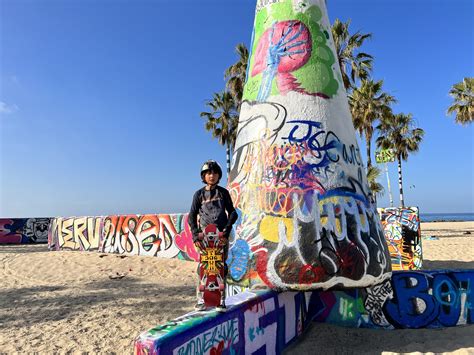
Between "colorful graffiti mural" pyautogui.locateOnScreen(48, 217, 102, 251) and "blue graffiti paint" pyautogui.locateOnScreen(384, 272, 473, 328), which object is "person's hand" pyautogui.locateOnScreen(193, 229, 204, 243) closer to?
"blue graffiti paint" pyautogui.locateOnScreen(384, 272, 473, 328)

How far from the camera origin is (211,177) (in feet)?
13.1

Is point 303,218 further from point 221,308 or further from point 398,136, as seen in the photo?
point 398,136

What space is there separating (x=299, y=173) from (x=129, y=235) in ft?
44.6

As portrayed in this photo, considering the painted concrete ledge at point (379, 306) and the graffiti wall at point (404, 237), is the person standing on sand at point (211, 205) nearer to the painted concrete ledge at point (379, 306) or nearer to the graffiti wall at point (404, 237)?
the painted concrete ledge at point (379, 306)

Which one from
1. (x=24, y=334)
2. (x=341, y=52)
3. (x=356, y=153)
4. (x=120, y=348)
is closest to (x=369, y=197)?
(x=356, y=153)

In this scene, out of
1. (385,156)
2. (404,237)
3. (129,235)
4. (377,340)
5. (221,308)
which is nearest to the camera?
(221,308)

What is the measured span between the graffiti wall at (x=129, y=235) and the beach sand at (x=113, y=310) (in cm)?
79

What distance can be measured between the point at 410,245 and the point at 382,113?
1384cm

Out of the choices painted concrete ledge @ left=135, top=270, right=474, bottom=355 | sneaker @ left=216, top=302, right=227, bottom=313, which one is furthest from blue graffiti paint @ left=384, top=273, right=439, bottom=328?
sneaker @ left=216, top=302, right=227, bottom=313

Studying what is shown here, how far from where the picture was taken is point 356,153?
5750 millimetres

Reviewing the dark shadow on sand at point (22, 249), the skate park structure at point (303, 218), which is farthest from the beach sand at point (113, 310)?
the dark shadow on sand at point (22, 249)

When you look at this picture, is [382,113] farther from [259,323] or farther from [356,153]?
[259,323]

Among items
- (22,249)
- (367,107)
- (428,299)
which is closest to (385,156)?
(367,107)

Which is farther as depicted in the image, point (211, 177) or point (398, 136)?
point (398, 136)
